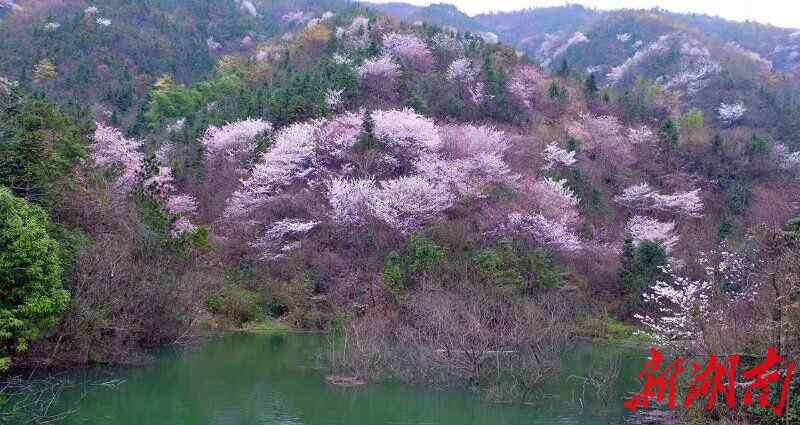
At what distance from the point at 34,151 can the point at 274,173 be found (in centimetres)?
1318

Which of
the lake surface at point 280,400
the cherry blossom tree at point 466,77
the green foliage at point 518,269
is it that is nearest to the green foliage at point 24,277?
the lake surface at point 280,400

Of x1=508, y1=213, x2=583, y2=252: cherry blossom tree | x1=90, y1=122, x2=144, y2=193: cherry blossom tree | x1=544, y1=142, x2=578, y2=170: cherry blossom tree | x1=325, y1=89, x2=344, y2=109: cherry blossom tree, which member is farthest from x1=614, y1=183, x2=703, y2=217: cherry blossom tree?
x1=90, y1=122, x2=144, y2=193: cherry blossom tree

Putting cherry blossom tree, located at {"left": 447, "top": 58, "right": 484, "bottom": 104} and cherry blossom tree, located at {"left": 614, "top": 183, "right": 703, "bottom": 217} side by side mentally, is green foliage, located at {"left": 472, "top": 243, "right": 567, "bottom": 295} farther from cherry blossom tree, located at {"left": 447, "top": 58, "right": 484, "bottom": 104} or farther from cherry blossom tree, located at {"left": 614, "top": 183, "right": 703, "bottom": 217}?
cherry blossom tree, located at {"left": 447, "top": 58, "right": 484, "bottom": 104}

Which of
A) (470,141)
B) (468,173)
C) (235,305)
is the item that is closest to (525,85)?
(470,141)

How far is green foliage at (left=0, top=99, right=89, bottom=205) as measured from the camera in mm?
12570

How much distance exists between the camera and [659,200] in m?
28.8

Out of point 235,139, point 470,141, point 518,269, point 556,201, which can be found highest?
point 470,141

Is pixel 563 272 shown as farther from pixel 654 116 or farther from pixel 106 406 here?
pixel 654 116

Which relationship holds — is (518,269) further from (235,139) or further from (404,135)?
(235,139)

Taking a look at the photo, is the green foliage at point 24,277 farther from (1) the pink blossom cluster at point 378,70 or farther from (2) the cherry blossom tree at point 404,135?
(1) the pink blossom cluster at point 378,70

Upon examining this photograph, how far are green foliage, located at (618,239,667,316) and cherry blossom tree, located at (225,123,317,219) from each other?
499 inches

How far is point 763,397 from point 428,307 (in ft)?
22.7

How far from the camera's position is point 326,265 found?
75.8ft

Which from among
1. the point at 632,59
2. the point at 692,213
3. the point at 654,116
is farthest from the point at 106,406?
the point at 632,59
